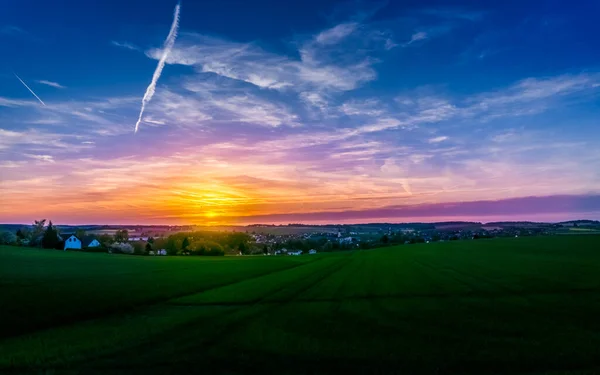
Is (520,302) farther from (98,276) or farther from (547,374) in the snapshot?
(98,276)

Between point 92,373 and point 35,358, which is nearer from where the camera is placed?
point 92,373

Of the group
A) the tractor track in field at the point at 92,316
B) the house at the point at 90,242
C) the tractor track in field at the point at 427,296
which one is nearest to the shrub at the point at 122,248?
the house at the point at 90,242

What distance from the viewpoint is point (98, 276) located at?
163 ft

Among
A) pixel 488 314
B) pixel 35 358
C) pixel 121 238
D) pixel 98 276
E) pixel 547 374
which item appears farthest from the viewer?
pixel 121 238

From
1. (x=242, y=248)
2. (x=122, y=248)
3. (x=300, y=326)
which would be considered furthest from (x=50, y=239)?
(x=300, y=326)

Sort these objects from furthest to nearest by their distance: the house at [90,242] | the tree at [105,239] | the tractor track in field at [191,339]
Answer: the tree at [105,239], the house at [90,242], the tractor track in field at [191,339]

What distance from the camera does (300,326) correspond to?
26297 mm

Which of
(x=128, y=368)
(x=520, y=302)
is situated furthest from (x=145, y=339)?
(x=520, y=302)

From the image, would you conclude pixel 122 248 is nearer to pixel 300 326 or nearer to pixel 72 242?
pixel 72 242

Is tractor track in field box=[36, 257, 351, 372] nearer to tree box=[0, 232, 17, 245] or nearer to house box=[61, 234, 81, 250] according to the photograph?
house box=[61, 234, 81, 250]

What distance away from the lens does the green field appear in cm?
1889

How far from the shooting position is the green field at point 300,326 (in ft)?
62.0

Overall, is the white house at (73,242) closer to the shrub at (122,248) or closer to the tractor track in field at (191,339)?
the shrub at (122,248)

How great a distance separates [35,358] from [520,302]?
3287cm
